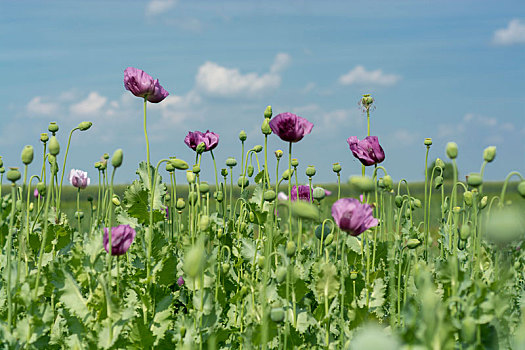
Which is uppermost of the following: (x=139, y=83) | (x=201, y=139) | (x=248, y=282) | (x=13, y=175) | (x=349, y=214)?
(x=139, y=83)

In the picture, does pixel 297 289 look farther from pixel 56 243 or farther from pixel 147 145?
pixel 56 243

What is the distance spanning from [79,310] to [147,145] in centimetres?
57

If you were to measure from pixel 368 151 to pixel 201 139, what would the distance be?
77 cm

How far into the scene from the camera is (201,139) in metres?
2.59

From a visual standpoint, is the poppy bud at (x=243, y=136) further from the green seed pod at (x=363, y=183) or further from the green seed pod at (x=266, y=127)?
the green seed pod at (x=363, y=183)

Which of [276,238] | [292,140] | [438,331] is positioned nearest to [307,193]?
[276,238]

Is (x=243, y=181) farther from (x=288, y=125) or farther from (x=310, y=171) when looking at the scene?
(x=288, y=125)

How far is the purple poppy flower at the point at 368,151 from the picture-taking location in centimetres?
221

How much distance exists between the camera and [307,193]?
9.85 ft

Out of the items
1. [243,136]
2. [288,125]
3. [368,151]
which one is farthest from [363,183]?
[243,136]

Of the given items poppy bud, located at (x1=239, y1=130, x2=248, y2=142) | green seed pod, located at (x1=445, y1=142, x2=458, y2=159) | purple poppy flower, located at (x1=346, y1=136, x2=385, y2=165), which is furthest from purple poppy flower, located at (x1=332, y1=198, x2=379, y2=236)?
poppy bud, located at (x1=239, y1=130, x2=248, y2=142)

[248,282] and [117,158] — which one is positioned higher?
[117,158]

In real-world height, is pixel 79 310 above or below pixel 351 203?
below

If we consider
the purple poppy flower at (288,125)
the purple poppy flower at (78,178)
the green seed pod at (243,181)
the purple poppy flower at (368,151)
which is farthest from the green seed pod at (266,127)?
the purple poppy flower at (78,178)
